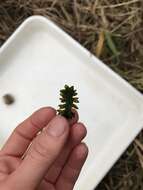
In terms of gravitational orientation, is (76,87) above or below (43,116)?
below

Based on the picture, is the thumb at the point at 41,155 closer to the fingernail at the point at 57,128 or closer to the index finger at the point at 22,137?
the fingernail at the point at 57,128

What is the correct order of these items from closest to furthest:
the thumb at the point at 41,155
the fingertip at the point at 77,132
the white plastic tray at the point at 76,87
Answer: the thumb at the point at 41,155, the fingertip at the point at 77,132, the white plastic tray at the point at 76,87

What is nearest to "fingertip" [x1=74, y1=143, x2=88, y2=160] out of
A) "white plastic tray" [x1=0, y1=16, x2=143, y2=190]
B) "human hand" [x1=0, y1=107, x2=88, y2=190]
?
"human hand" [x1=0, y1=107, x2=88, y2=190]

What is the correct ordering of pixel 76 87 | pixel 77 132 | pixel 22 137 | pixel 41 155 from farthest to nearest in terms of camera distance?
pixel 76 87 → pixel 22 137 → pixel 77 132 → pixel 41 155

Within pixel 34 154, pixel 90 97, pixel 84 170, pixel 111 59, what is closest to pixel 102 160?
pixel 84 170

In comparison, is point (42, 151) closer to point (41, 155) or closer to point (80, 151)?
point (41, 155)

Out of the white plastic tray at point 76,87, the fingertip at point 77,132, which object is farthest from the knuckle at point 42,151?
the white plastic tray at point 76,87

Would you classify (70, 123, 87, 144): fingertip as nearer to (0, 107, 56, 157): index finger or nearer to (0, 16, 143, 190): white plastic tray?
(0, 107, 56, 157): index finger

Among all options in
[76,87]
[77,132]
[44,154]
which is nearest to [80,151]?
[77,132]
